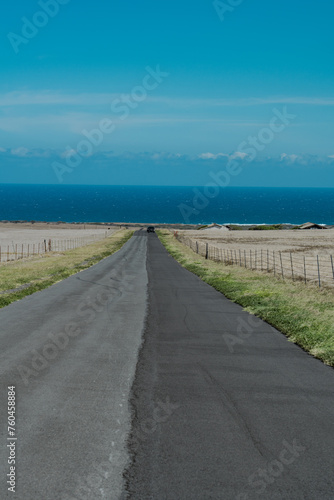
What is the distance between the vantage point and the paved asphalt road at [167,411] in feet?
17.3

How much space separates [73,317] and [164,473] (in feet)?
35.3

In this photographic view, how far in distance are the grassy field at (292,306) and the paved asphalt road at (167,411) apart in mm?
543

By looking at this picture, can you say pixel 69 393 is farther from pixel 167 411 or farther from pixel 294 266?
pixel 294 266

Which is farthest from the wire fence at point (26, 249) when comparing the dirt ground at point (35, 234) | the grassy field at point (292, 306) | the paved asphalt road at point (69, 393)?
the paved asphalt road at point (69, 393)

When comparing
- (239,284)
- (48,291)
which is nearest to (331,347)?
(239,284)

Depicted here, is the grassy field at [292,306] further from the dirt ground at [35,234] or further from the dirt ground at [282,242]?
the dirt ground at [35,234]

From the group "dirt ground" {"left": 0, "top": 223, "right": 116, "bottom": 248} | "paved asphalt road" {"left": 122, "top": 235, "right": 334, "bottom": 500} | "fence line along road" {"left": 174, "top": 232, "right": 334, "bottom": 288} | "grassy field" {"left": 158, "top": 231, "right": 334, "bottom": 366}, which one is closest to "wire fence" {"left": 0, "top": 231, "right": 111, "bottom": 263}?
"dirt ground" {"left": 0, "top": 223, "right": 116, "bottom": 248}

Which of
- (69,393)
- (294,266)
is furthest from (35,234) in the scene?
(69,393)

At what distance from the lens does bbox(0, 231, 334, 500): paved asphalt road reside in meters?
5.28

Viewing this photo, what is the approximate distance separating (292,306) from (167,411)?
1026 centimetres

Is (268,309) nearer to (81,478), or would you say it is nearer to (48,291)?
(48,291)

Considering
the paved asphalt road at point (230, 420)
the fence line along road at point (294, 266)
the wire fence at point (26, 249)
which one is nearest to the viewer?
the paved asphalt road at point (230, 420)

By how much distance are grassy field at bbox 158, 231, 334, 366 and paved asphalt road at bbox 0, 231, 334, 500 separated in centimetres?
54

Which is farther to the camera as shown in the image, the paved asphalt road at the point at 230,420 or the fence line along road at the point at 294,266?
the fence line along road at the point at 294,266
